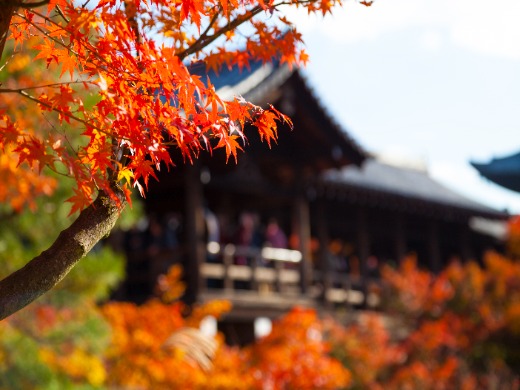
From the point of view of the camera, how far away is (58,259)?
2.45 m

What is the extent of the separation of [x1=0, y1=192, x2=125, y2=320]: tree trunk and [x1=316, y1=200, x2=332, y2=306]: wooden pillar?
1143cm

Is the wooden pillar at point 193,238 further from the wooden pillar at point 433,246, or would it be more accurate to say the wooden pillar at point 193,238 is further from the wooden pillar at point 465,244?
the wooden pillar at point 465,244

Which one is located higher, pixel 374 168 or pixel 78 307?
pixel 78 307

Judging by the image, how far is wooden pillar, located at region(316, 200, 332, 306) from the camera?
13.9 metres

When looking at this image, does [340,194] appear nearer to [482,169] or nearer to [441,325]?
[441,325]

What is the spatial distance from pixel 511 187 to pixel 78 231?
4.04 metres

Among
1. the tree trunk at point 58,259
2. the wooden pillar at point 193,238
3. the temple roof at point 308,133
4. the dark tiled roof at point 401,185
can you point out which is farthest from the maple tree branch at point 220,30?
the dark tiled roof at point 401,185

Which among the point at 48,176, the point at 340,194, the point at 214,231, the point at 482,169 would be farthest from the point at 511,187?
the point at 340,194

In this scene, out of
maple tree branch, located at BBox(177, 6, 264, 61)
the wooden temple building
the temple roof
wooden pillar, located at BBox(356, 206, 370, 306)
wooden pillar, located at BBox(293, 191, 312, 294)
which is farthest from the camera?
wooden pillar, located at BBox(356, 206, 370, 306)

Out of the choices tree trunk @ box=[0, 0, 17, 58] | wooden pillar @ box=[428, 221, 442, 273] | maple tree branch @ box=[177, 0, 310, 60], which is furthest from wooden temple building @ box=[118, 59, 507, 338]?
tree trunk @ box=[0, 0, 17, 58]

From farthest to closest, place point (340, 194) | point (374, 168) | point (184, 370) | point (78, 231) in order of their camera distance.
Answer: point (374, 168), point (340, 194), point (184, 370), point (78, 231)

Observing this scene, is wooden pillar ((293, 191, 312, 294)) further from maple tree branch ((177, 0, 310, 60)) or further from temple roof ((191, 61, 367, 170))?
maple tree branch ((177, 0, 310, 60))

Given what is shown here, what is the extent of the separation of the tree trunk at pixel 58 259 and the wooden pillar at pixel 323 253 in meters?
11.4

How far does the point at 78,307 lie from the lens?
773 cm
